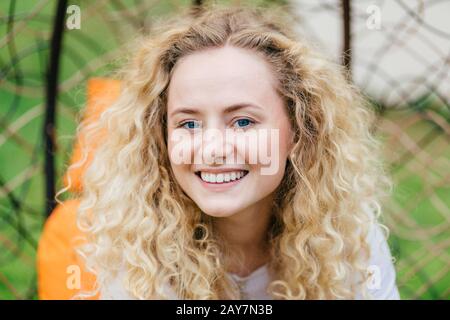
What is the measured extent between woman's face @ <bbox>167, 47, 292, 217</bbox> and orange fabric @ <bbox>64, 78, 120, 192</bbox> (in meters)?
0.29

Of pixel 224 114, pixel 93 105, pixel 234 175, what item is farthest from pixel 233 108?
pixel 93 105

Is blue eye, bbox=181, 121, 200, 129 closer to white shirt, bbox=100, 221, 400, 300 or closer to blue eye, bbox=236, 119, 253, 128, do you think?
blue eye, bbox=236, 119, 253, 128

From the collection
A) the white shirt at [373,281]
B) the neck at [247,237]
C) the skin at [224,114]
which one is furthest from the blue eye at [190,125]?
the white shirt at [373,281]

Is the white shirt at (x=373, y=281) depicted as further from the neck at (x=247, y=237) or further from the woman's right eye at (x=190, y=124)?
the woman's right eye at (x=190, y=124)

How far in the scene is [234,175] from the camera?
39.5 inches

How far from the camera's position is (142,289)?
3.54 feet

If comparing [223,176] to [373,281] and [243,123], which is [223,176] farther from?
[373,281]

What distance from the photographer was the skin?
98 cm

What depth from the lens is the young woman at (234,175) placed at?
1.00m

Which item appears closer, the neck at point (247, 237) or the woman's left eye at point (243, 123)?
the woman's left eye at point (243, 123)

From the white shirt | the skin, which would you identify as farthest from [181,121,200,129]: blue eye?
the white shirt

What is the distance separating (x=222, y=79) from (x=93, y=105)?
1.47 ft
